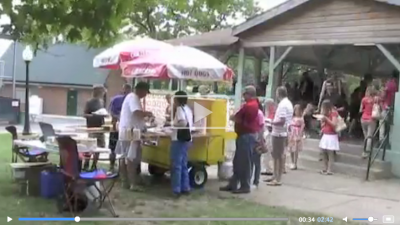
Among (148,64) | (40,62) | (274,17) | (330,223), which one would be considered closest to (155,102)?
(148,64)

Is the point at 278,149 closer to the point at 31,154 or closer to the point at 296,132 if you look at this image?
the point at 296,132

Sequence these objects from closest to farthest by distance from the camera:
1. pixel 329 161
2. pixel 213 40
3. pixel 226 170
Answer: pixel 226 170 < pixel 329 161 < pixel 213 40

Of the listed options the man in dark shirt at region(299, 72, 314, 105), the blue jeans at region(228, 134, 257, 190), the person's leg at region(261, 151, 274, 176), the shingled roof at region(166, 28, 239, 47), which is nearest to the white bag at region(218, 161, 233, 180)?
the blue jeans at region(228, 134, 257, 190)

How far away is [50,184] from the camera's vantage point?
27.3 feet

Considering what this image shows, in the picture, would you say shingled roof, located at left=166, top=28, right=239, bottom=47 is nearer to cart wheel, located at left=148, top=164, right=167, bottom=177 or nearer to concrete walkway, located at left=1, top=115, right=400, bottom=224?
concrete walkway, located at left=1, top=115, right=400, bottom=224

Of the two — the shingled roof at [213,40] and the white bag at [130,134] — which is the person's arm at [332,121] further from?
the shingled roof at [213,40]

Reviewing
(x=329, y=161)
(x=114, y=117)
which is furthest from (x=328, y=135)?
(x=114, y=117)

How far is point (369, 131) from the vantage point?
12.2 m

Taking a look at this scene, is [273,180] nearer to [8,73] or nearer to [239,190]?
[239,190]

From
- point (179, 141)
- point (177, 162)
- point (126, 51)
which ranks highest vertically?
point (126, 51)

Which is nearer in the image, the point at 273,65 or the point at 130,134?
the point at 130,134

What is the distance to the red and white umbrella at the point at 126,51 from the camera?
32.1 ft

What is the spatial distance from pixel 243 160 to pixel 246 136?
1.32ft

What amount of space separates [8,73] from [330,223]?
146 feet
